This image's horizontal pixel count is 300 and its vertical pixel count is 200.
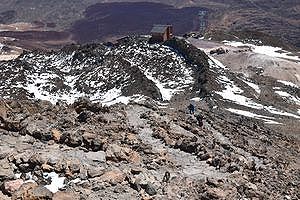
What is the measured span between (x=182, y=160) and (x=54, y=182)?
4699mm

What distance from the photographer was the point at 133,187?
538 inches

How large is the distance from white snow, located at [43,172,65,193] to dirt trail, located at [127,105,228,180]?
3.42 m

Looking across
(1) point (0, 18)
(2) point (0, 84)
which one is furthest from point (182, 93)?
(1) point (0, 18)

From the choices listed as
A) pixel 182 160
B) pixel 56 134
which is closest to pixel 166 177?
pixel 182 160

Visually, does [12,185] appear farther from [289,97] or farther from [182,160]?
[289,97]

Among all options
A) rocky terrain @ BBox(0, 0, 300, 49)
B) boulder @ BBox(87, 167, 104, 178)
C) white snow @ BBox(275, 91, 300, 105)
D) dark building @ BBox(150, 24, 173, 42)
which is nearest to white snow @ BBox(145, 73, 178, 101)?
white snow @ BBox(275, 91, 300, 105)

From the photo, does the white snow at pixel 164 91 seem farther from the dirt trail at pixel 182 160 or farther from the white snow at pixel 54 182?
the white snow at pixel 54 182

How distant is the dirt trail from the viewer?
1577 cm

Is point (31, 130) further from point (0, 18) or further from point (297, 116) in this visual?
point (0, 18)

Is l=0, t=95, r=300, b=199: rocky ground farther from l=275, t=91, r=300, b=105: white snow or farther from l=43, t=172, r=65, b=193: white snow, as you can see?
l=275, t=91, r=300, b=105: white snow

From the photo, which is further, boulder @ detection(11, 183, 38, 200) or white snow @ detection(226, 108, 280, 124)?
white snow @ detection(226, 108, 280, 124)

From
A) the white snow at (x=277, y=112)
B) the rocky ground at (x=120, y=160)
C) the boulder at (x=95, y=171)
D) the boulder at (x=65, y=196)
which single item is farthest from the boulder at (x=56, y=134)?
the white snow at (x=277, y=112)

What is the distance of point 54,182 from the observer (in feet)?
43.6

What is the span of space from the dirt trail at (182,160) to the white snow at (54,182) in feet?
11.2
